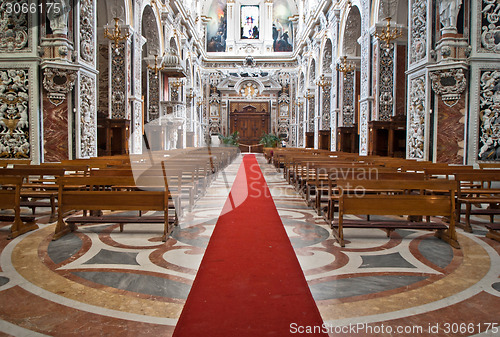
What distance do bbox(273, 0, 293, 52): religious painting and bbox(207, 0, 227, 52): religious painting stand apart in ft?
16.0

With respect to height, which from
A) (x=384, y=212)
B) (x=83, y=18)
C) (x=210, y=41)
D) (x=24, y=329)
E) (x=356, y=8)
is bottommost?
(x=24, y=329)

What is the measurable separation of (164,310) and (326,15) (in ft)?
68.1

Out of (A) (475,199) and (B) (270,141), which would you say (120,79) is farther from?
(B) (270,141)

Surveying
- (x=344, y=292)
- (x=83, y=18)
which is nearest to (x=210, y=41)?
(x=83, y=18)

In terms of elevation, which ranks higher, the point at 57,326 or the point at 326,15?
the point at 326,15

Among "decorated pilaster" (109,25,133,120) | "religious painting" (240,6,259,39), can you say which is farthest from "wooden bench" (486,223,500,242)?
"religious painting" (240,6,259,39)

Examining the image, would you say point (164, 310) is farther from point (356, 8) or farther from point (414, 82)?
point (356, 8)

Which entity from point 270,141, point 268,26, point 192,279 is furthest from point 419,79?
point 268,26

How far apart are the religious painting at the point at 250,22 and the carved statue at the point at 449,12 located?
27.9 m

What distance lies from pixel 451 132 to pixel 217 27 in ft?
98.2

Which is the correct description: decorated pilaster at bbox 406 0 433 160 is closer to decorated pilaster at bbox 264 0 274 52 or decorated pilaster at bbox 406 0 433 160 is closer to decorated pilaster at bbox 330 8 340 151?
decorated pilaster at bbox 330 8 340 151

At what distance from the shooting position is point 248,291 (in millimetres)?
2625

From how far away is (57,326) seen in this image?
2148mm

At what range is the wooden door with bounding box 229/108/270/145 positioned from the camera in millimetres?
34156
